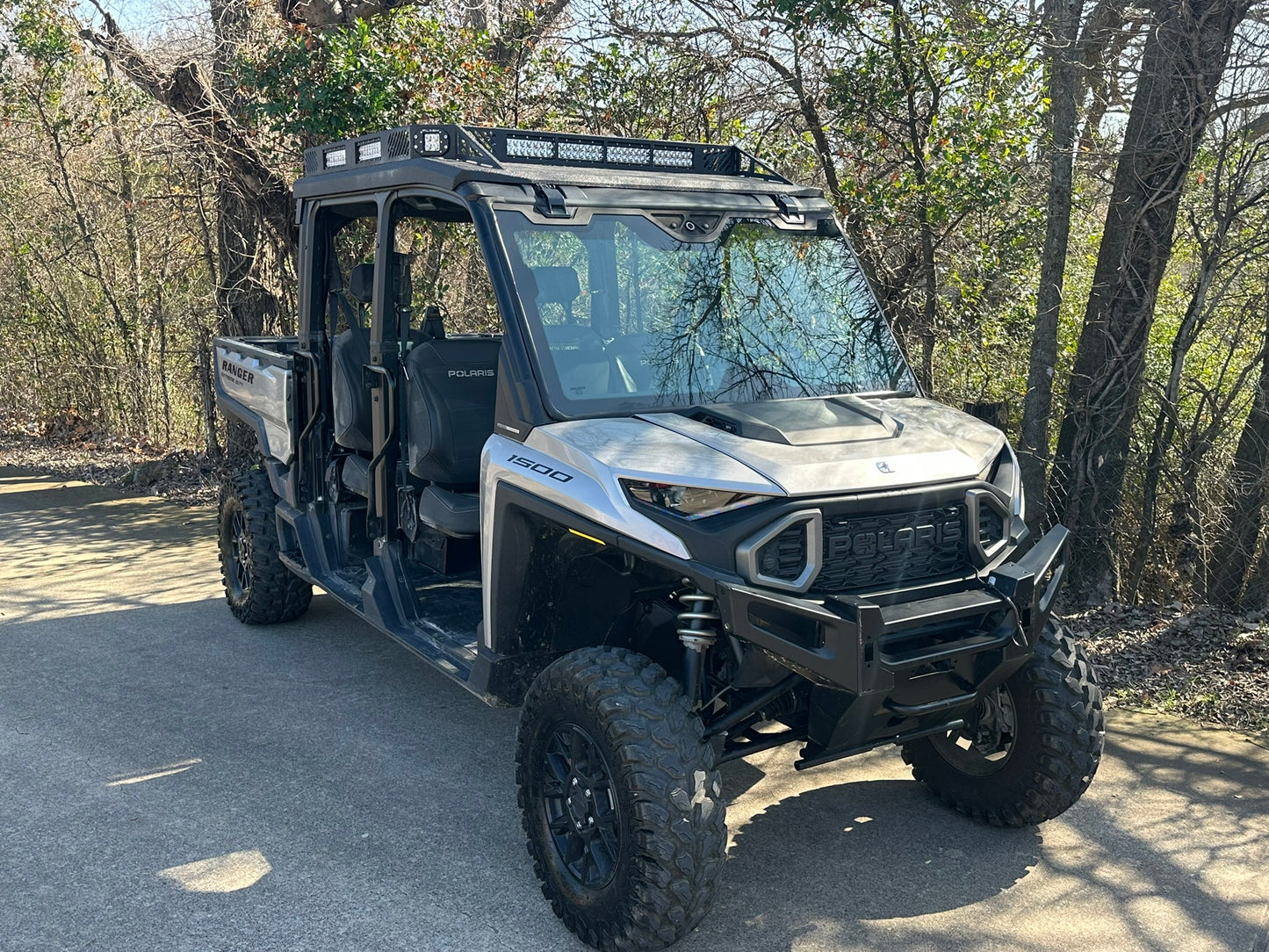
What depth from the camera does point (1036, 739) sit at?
13.1 feet

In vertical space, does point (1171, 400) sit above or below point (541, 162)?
below

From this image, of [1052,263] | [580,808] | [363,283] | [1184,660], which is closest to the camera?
[580,808]

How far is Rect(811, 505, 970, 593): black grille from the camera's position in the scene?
3.47 m

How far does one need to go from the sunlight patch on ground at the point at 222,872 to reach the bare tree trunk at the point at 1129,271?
4.83 meters

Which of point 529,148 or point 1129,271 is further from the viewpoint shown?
point 1129,271

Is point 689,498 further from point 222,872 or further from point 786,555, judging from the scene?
point 222,872

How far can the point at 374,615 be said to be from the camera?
16.4 feet

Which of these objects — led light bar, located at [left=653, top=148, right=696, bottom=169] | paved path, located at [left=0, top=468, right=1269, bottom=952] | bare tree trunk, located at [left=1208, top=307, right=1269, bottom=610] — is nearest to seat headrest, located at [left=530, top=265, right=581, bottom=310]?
led light bar, located at [left=653, top=148, right=696, bottom=169]

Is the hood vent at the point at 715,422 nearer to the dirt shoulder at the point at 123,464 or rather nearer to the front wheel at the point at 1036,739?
the front wheel at the point at 1036,739

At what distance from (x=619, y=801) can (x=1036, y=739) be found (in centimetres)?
157

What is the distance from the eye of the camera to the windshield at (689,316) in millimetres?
4113

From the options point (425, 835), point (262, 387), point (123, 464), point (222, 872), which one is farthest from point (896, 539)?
point (123, 464)

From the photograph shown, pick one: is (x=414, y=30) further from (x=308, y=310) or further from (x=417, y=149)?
(x=417, y=149)

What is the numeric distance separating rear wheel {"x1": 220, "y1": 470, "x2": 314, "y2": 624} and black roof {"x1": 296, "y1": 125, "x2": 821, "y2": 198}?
2.01 m
